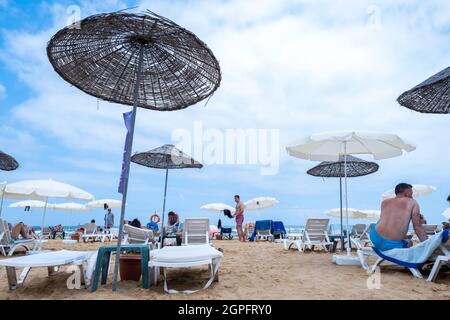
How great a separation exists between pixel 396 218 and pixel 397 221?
0.04m

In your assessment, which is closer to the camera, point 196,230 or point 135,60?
point 135,60

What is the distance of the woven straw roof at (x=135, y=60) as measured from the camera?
9.34ft

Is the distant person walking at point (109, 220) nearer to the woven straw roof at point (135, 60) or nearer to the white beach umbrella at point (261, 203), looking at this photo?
the white beach umbrella at point (261, 203)

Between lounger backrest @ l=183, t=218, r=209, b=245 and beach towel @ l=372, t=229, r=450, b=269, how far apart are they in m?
3.91

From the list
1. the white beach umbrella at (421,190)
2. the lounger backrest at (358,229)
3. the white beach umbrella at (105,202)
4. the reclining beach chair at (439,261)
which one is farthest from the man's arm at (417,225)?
the white beach umbrella at (105,202)

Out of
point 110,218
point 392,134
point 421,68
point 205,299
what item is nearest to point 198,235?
point 205,299

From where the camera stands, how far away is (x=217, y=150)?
523cm

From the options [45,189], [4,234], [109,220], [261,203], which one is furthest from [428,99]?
[109,220]

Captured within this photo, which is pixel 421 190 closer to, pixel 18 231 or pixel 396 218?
pixel 396 218

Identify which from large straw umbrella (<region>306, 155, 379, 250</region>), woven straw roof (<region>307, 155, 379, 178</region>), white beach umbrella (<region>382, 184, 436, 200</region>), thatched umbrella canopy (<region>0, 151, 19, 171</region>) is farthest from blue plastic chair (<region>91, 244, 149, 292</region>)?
white beach umbrella (<region>382, 184, 436, 200</region>)

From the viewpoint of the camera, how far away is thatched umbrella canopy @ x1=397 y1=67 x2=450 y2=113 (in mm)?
4199

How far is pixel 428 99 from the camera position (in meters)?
4.47
